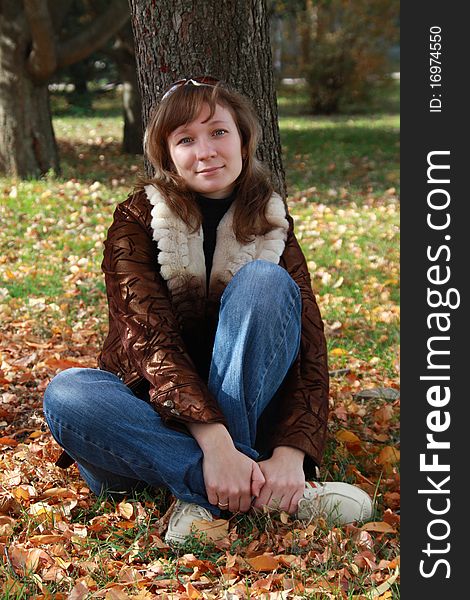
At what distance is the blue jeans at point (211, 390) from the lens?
260 cm

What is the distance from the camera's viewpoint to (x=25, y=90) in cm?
891

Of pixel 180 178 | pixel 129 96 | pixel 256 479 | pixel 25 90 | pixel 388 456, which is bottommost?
pixel 388 456

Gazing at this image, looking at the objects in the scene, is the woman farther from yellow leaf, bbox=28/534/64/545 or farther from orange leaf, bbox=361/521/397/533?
yellow leaf, bbox=28/534/64/545

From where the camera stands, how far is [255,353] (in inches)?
104

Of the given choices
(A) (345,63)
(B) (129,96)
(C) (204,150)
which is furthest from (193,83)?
(A) (345,63)

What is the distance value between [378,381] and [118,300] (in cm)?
171

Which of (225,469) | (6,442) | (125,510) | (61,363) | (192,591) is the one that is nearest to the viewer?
(192,591)

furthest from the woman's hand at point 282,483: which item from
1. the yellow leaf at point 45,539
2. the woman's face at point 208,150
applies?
the woman's face at point 208,150

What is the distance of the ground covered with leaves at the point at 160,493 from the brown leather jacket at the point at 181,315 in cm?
33

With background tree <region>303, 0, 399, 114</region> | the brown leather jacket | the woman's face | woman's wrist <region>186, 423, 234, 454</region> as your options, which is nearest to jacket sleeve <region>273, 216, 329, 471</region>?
the brown leather jacket

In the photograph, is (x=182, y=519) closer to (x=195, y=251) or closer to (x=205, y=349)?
(x=205, y=349)

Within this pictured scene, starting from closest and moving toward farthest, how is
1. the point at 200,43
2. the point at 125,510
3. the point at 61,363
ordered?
the point at 125,510
the point at 200,43
the point at 61,363

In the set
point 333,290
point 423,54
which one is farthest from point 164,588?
point 333,290

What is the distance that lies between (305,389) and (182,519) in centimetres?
56
